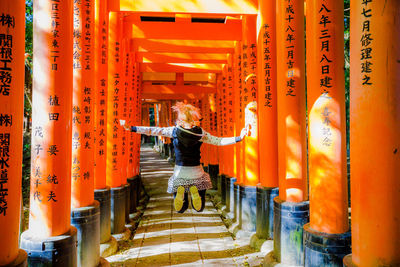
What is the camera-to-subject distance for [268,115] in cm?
518

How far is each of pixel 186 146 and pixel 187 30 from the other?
3.55m

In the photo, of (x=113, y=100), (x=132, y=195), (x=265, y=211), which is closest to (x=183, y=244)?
(x=265, y=211)

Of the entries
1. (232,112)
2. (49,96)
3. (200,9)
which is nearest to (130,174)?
(232,112)

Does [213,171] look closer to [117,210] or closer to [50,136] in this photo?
[117,210]

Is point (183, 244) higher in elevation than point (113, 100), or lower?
lower

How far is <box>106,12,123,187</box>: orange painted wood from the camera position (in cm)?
612

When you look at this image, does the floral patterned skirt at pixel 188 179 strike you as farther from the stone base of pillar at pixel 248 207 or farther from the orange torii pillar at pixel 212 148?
the orange torii pillar at pixel 212 148

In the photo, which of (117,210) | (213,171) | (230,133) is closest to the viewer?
(117,210)

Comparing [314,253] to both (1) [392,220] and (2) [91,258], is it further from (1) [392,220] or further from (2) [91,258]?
(2) [91,258]

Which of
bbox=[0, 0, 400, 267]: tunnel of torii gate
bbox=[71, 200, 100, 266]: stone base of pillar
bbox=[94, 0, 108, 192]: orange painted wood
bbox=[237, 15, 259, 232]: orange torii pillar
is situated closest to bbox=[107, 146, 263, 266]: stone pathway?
bbox=[0, 0, 400, 267]: tunnel of torii gate

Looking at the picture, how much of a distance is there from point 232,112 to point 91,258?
17.8 ft

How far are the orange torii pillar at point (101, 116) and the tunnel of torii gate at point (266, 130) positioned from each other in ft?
0.07

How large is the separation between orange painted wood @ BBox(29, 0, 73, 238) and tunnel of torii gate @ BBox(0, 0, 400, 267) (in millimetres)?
10

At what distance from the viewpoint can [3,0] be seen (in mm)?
2303
